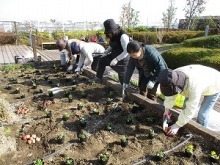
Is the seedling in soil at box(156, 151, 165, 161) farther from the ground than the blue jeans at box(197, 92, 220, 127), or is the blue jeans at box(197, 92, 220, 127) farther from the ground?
the blue jeans at box(197, 92, 220, 127)

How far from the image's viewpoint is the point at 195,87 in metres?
2.53

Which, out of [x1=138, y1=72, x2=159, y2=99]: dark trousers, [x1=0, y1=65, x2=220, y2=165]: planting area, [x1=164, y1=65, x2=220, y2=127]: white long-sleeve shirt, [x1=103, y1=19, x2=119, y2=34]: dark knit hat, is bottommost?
[x1=0, y1=65, x2=220, y2=165]: planting area

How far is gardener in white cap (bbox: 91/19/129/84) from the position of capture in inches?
166

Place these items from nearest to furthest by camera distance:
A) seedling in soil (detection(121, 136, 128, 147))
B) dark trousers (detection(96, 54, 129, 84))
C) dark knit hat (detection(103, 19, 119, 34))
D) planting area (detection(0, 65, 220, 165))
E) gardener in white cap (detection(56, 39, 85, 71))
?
planting area (detection(0, 65, 220, 165))
seedling in soil (detection(121, 136, 128, 147))
dark knit hat (detection(103, 19, 119, 34))
dark trousers (detection(96, 54, 129, 84))
gardener in white cap (detection(56, 39, 85, 71))

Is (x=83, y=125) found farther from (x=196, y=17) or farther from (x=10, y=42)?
(x=196, y=17)

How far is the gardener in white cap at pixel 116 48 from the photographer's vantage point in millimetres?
4227

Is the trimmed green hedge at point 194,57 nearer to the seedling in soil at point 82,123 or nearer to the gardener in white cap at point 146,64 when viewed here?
the gardener in white cap at point 146,64

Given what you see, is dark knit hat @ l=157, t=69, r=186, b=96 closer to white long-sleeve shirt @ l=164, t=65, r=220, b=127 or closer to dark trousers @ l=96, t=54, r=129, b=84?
white long-sleeve shirt @ l=164, t=65, r=220, b=127

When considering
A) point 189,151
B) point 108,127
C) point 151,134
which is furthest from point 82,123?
point 189,151

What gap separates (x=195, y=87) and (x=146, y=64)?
3.90ft

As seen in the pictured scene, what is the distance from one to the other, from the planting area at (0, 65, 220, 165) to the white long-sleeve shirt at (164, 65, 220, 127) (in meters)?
0.41

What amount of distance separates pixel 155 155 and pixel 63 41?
3656 millimetres

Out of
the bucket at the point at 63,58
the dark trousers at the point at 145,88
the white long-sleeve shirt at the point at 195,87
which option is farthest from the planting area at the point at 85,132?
the bucket at the point at 63,58

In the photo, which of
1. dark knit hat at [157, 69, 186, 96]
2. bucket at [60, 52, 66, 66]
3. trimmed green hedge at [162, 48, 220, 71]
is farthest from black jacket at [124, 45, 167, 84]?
trimmed green hedge at [162, 48, 220, 71]
